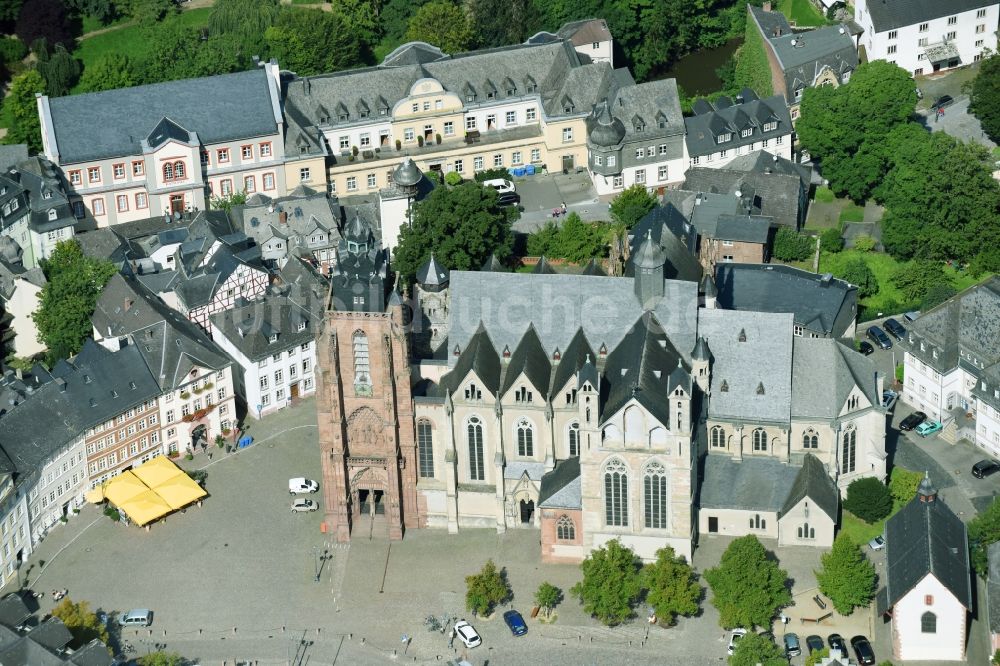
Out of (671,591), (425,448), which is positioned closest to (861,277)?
(425,448)

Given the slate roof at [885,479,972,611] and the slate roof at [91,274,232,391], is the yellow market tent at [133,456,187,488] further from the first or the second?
the slate roof at [885,479,972,611]

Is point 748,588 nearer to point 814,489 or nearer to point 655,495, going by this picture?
point 655,495

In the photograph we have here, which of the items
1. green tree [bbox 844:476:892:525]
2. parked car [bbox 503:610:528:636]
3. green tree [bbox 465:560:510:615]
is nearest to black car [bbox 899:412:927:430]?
green tree [bbox 844:476:892:525]

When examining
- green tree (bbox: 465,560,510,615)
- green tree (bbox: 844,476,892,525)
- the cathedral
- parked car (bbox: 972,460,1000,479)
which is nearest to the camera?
green tree (bbox: 465,560,510,615)

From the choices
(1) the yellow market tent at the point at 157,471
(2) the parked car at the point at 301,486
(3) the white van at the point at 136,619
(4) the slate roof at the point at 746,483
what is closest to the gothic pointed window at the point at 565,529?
(4) the slate roof at the point at 746,483

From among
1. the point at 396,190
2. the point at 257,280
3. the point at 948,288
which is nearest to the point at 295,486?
the point at 257,280

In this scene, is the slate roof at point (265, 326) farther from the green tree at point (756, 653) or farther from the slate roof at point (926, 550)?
the slate roof at point (926, 550)
